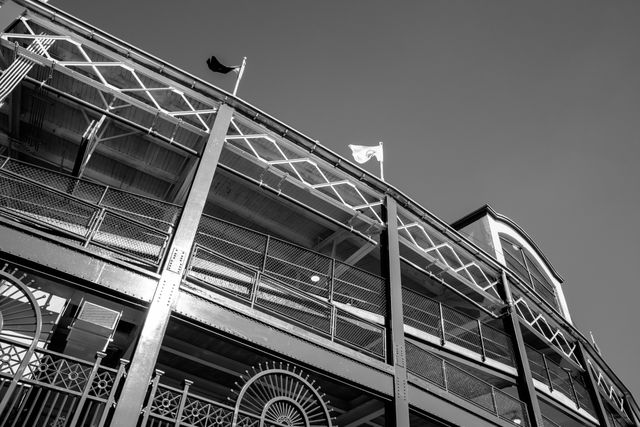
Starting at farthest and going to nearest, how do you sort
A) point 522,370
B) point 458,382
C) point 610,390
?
point 610,390 < point 458,382 < point 522,370

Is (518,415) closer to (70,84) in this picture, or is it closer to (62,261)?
(62,261)

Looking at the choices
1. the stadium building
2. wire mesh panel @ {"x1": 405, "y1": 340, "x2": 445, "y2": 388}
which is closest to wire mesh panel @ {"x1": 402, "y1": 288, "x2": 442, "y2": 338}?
the stadium building

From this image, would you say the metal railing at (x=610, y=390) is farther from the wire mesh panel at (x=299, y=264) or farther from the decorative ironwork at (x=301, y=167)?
the decorative ironwork at (x=301, y=167)

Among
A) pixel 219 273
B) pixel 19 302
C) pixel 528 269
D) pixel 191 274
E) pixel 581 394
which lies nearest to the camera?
pixel 19 302

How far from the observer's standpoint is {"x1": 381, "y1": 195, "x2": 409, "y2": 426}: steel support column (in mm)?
8875

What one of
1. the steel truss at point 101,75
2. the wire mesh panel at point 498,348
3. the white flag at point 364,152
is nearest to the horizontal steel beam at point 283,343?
the steel truss at point 101,75

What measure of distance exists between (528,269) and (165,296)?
18927 mm

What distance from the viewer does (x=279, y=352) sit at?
321 inches

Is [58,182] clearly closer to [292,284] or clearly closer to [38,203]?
[38,203]

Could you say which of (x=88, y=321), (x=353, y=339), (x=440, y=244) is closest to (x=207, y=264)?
(x=88, y=321)

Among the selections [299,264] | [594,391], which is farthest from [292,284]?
[594,391]

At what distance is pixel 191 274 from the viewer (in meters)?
8.98

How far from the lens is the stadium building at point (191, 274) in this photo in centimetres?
696

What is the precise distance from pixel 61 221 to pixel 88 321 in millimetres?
2158
